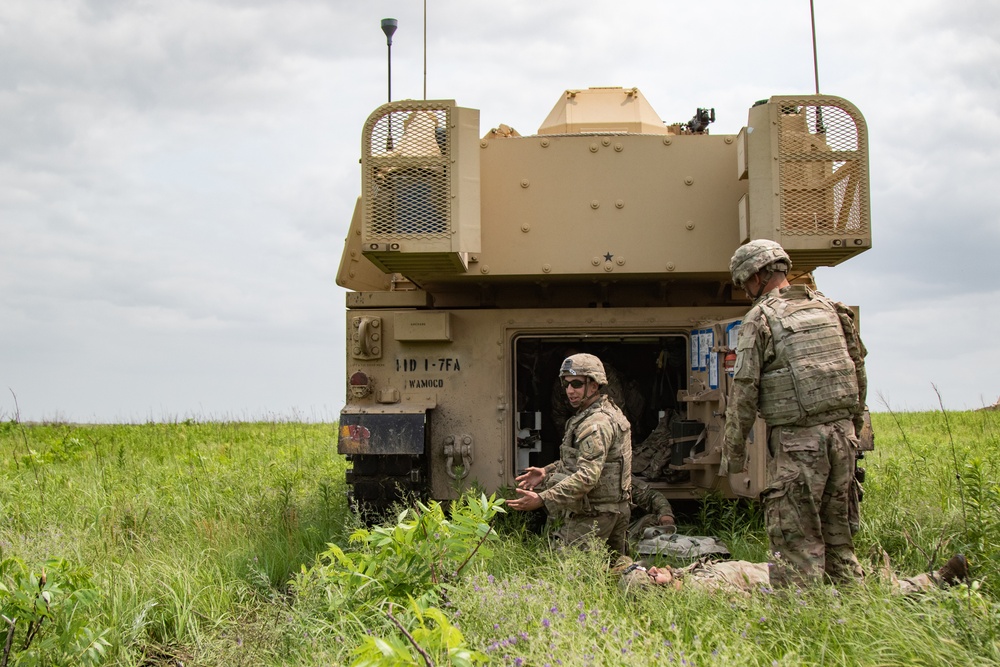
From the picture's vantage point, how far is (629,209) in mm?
5941

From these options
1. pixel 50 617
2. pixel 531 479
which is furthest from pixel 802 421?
pixel 50 617

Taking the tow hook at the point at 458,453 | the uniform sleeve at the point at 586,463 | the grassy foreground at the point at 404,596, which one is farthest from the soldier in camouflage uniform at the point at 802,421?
the tow hook at the point at 458,453

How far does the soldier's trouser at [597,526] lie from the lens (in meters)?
4.77

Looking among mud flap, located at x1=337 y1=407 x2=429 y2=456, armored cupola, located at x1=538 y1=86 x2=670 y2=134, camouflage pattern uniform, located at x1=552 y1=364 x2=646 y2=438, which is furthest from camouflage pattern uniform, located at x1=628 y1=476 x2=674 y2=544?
armored cupola, located at x1=538 y1=86 x2=670 y2=134

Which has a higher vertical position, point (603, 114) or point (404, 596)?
point (603, 114)

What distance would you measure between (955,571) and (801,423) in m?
0.94

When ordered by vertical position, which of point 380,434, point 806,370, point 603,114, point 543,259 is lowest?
point 380,434

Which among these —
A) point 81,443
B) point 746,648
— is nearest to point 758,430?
point 746,648

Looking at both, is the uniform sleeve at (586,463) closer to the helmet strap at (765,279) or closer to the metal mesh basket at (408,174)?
the helmet strap at (765,279)

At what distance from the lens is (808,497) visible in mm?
3961

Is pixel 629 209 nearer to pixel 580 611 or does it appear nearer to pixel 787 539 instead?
pixel 787 539

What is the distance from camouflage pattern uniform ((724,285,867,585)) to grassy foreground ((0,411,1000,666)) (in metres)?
0.24

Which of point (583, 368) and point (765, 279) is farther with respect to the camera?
point (583, 368)

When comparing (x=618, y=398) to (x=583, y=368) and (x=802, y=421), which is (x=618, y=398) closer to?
(x=583, y=368)
